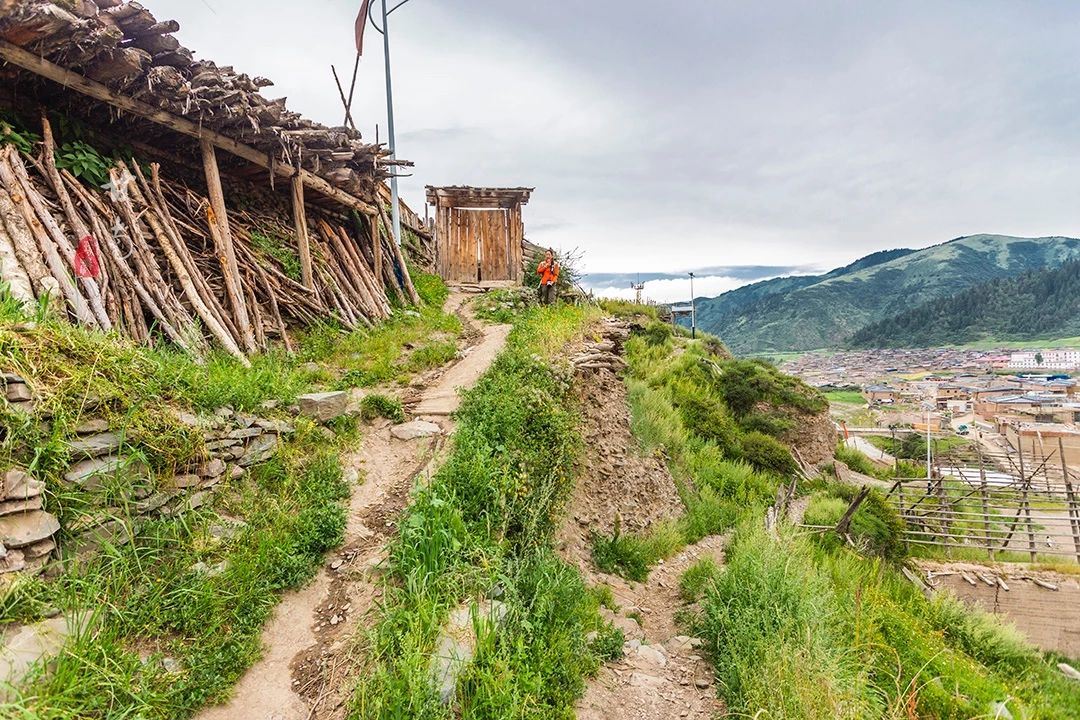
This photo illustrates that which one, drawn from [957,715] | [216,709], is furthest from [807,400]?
[216,709]

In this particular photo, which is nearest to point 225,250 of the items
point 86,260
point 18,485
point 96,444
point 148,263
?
point 148,263

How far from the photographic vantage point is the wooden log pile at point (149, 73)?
5.46m

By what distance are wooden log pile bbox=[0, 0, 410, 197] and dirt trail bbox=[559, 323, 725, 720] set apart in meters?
6.91

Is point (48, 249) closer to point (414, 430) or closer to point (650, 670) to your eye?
A: point (414, 430)

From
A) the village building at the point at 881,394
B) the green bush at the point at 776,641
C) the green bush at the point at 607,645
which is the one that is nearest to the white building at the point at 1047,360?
the village building at the point at 881,394

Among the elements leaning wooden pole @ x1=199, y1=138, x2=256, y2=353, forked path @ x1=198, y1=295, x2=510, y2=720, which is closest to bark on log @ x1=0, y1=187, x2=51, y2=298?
leaning wooden pole @ x1=199, y1=138, x2=256, y2=353

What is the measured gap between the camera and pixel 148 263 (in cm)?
651

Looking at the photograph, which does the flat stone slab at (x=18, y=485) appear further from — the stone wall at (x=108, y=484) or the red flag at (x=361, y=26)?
the red flag at (x=361, y=26)

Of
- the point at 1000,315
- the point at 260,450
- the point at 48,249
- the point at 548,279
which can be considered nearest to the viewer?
the point at 260,450

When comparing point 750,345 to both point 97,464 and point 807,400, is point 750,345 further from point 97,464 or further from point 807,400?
point 97,464

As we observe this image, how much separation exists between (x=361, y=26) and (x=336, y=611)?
51.8ft

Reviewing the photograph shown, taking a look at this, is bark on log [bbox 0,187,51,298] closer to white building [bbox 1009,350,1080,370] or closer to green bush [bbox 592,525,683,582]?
green bush [bbox 592,525,683,582]

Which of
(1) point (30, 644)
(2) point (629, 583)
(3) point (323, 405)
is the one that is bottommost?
(2) point (629, 583)

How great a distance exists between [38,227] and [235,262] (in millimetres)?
2605
